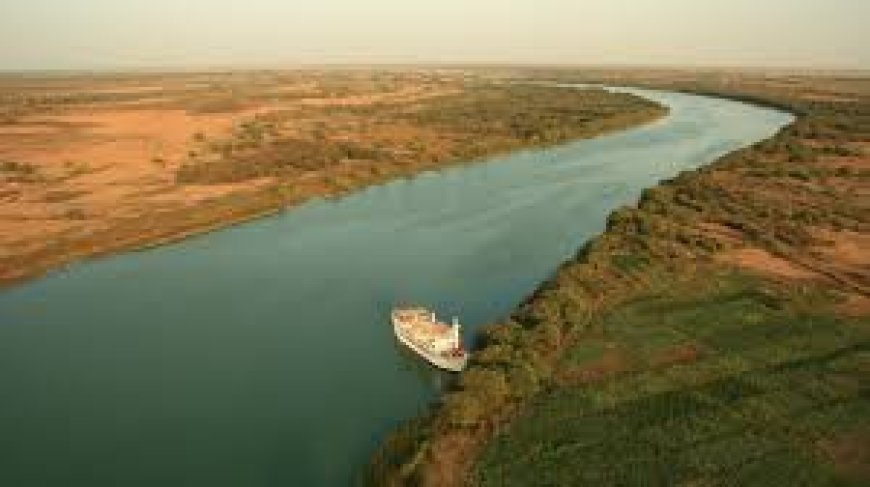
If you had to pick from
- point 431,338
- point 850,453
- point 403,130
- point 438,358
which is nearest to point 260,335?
point 431,338

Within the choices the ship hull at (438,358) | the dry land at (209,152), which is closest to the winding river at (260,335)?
the ship hull at (438,358)

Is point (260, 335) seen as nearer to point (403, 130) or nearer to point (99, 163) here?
point (99, 163)

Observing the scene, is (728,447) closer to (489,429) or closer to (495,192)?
(489,429)

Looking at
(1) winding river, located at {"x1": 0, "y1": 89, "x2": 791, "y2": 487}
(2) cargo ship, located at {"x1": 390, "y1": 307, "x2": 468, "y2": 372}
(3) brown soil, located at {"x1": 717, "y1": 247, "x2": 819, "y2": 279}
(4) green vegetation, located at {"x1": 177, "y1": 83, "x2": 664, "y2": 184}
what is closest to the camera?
(1) winding river, located at {"x1": 0, "y1": 89, "x2": 791, "y2": 487}

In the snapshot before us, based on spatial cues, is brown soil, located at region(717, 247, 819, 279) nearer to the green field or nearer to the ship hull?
the green field

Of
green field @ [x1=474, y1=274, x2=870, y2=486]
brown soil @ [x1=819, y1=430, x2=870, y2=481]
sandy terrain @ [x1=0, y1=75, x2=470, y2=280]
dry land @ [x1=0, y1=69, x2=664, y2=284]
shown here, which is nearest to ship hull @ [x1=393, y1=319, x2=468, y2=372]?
green field @ [x1=474, y1=274, x2=870, y2=486]

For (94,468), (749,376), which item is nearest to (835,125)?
(749,376)

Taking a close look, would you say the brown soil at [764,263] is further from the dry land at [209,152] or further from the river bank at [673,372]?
the dry land at [209,152]
